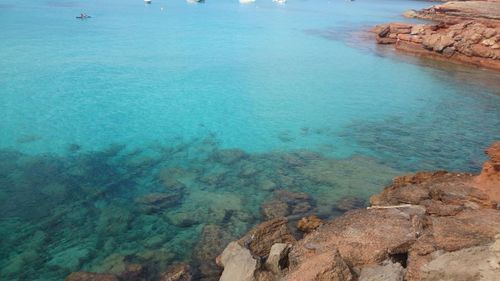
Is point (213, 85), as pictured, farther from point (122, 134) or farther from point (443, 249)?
point (443, 249)

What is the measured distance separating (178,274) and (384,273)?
191 inches

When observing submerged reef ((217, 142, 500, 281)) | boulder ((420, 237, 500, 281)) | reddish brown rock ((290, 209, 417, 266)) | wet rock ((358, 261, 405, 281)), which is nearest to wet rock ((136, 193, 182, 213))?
submerged reef ((217, 142, 500, 281))

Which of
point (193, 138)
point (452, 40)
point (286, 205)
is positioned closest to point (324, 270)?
point (286, 205)

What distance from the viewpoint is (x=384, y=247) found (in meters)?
8.21

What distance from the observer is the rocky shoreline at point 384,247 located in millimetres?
7082

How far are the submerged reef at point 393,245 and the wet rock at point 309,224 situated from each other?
0.09 ft

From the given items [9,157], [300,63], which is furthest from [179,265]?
[300,63]

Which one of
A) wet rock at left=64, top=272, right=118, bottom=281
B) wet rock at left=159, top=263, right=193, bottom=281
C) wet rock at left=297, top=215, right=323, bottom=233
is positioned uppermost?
wet rock at left=297, top=215, right=323, bottom=233

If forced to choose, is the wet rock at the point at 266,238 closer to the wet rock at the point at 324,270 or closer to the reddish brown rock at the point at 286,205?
the reddish brown rock at the point at 286,205

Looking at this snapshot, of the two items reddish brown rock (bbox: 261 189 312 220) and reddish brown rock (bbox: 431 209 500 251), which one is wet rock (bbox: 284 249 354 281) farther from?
reddish brown rock (bbox: 261 189 312 220)

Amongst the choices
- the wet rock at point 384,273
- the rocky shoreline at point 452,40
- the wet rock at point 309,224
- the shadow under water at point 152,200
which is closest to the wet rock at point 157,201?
the shadow under water at point 152,200

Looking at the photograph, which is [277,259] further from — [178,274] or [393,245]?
[393,245]

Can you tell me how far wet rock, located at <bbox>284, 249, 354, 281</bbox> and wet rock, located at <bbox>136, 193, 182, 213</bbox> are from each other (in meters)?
6.35

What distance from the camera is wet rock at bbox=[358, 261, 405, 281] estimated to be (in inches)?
281
